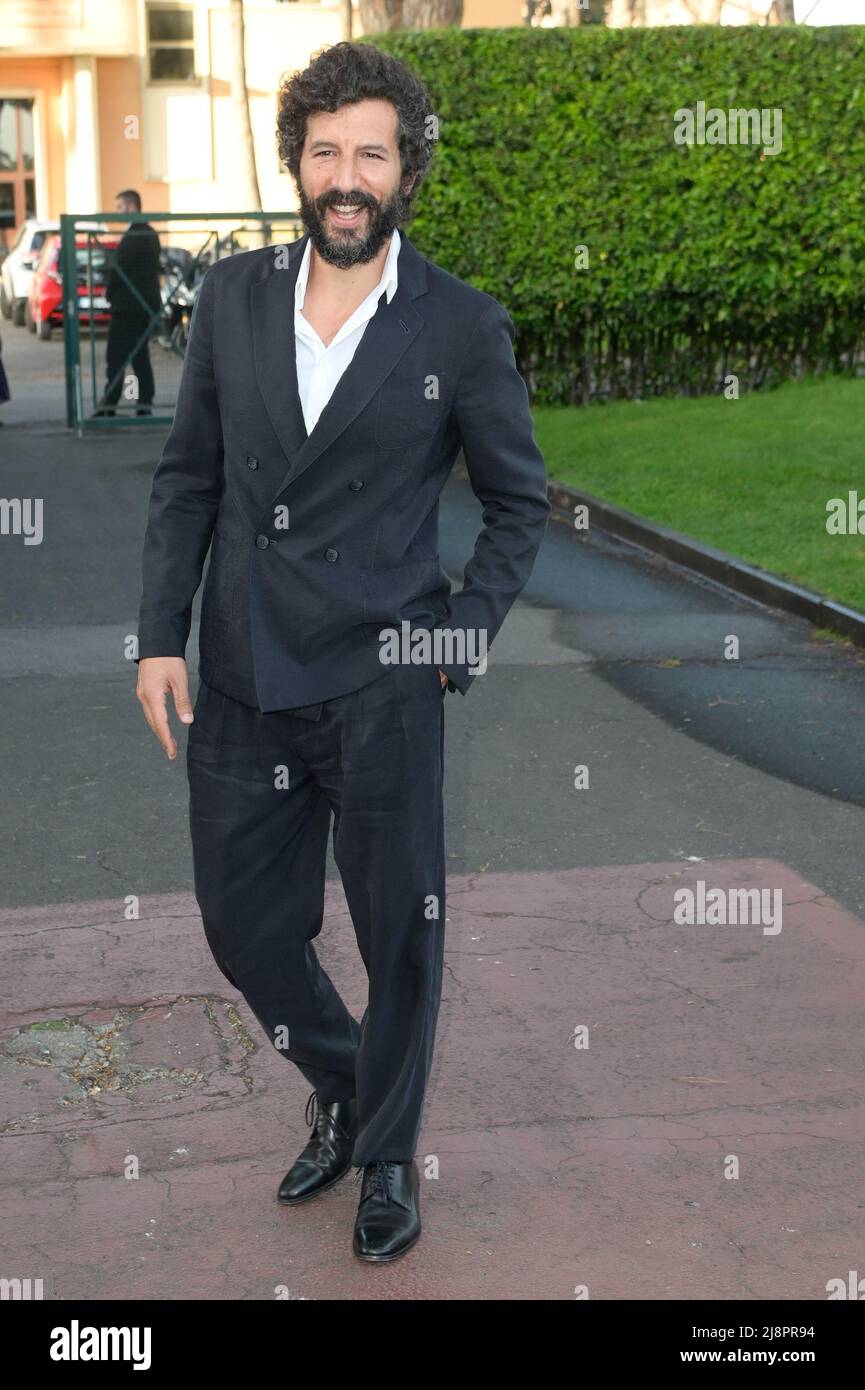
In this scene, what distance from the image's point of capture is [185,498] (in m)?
3.63

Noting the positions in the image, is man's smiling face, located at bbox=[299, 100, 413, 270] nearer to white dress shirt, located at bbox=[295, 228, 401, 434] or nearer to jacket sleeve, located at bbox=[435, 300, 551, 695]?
white dress shirt, located at bbox=[295, 228, 401, 434]

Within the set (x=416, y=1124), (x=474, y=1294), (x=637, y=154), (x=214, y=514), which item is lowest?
(x=474, y=1294)

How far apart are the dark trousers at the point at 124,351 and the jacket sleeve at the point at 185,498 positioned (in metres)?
14.4

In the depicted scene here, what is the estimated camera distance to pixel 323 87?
3.41 m

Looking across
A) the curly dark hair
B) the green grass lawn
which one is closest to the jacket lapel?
the curly dark hair

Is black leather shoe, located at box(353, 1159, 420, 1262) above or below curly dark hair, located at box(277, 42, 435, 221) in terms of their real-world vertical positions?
below

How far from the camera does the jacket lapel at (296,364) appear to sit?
3.41m

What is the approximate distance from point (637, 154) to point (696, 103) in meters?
0.67

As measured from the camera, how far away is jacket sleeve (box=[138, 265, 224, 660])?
A: 141 inches

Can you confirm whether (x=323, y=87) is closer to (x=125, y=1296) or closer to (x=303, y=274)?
(x=303, y=274)

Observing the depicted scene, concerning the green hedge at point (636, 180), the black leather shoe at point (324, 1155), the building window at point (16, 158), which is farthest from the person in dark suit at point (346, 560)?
the building window at point (16, 158)

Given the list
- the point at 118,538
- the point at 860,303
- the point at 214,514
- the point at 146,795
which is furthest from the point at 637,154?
the point at 214,514

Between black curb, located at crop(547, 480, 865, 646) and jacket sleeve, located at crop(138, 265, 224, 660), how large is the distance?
5966 mm

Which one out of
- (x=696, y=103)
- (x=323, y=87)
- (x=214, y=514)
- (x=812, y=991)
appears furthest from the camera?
(x=696, y=103)
